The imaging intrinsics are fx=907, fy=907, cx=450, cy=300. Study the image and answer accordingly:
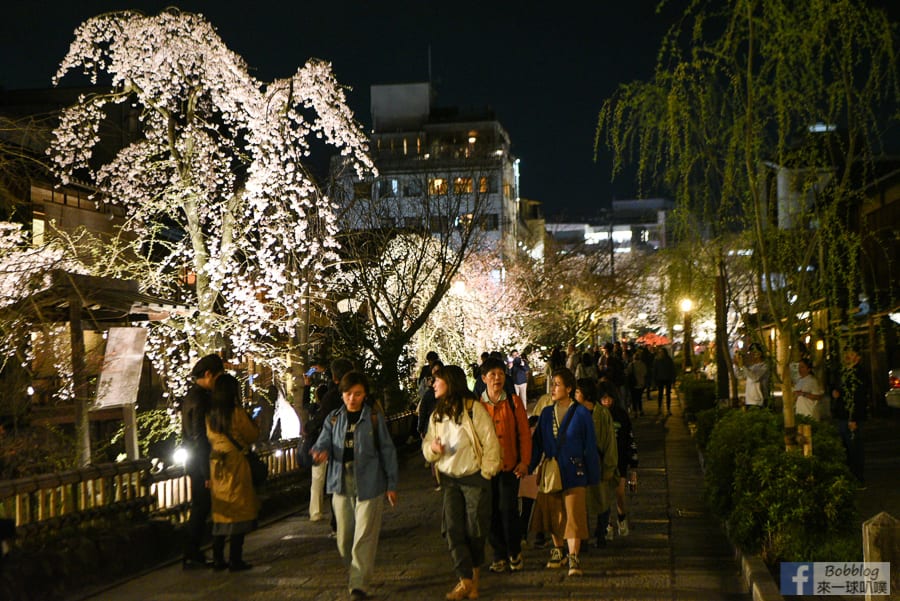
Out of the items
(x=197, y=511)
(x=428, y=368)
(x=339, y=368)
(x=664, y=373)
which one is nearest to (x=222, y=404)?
(x=197, y=511)

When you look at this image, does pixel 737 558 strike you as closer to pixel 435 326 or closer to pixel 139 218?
pixel 139 218

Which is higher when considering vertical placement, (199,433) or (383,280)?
(383,280)

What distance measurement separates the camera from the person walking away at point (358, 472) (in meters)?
7.82

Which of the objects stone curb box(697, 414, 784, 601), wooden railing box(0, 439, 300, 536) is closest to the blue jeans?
stone curb box(697, 414, 784, 601)

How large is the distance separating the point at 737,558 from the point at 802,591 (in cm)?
174

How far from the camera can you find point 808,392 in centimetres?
1310

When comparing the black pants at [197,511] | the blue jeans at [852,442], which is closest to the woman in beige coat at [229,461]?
the black pants at [197,511]

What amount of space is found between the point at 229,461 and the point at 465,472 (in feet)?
8.07

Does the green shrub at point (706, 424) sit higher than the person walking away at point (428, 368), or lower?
lower

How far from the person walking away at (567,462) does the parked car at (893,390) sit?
14357 mm

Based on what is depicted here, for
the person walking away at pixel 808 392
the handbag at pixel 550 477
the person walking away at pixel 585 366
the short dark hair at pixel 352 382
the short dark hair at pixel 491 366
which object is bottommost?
the handbag at pixel 550 477

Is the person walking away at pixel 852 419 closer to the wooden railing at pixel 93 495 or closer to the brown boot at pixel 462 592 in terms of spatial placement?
the brown boot at pixel 462 592

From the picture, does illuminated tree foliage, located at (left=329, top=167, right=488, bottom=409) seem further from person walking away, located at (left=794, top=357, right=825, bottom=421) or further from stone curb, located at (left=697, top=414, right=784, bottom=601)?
stone curb, located at (left=697, top=414, right=784, bottom=601)
